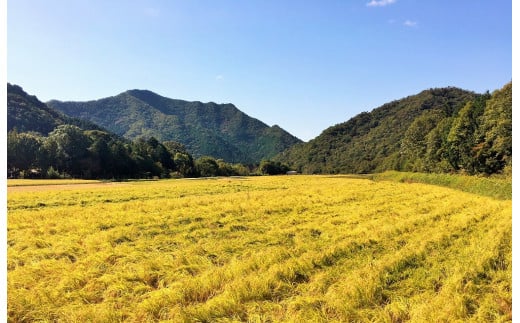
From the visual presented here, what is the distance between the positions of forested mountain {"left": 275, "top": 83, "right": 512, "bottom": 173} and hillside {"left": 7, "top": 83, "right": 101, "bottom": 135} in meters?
112

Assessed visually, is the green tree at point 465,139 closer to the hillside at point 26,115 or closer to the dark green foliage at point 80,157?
the dark green foliage at point 80,157

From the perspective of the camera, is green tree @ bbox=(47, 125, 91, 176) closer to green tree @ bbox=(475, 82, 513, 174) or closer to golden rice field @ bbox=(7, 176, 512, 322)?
golden rice field @ bbox=(7, 176, 512, 322)

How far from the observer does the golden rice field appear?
19.2 ft

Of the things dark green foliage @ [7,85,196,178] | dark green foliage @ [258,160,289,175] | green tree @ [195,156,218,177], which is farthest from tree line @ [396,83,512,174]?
dark green foliage @ [7,85,196,178]

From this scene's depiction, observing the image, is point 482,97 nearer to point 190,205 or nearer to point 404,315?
point 190,205

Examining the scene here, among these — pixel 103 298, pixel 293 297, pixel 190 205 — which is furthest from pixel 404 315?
pixel 190 205

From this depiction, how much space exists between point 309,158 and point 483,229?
171 m

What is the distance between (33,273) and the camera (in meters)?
7.74

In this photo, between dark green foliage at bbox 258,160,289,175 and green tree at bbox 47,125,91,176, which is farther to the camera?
dark green foliage at bbox 258,160,289,175

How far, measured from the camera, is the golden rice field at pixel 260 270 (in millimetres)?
5863

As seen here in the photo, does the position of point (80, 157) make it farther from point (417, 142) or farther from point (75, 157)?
point (417, 142)

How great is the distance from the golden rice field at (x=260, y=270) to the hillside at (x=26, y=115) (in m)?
131
